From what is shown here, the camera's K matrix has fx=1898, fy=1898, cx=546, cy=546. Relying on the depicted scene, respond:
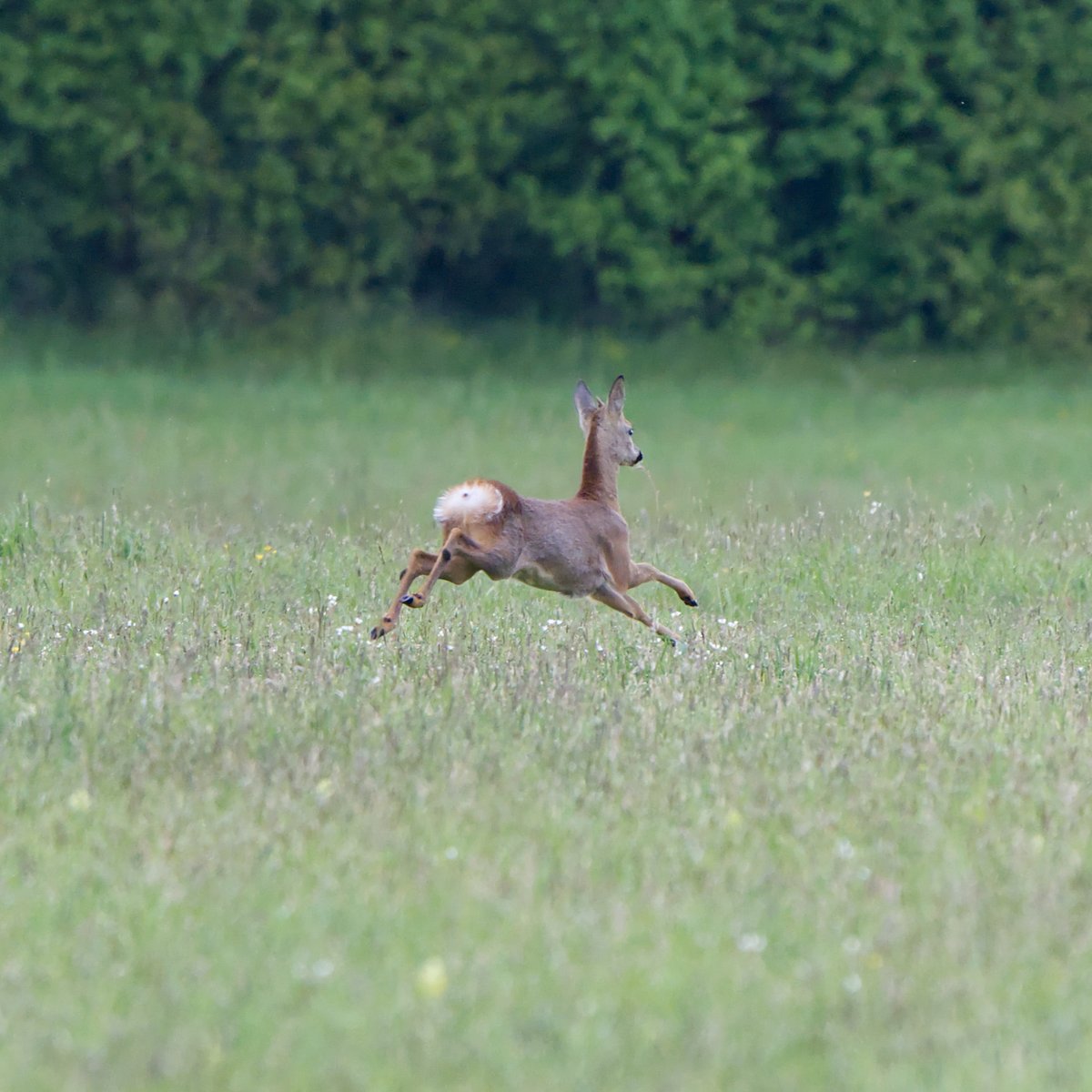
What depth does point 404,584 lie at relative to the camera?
285 inches

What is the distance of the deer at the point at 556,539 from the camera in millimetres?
7289

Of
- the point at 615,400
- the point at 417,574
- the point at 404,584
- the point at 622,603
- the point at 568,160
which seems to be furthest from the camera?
the point at 568,160

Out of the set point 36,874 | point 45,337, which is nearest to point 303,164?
point 45,337

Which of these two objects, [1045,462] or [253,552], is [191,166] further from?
[253,552]

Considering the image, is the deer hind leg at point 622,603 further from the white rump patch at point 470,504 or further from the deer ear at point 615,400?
the deer ear at point 615,400

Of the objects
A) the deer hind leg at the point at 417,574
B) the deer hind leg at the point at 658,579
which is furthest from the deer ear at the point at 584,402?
the deer hind leg at the point at 417,574

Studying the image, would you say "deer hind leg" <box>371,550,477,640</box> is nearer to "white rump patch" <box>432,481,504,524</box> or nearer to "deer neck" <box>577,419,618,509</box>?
"white rump patch" <box>432,481,504,524</box>

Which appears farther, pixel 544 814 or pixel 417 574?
pixel 417 574

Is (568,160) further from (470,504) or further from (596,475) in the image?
(470,504)

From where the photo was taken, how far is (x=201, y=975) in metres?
3.89

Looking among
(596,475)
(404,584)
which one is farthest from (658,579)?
(404,584)

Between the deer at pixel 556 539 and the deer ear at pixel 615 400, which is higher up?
the deer ear at pixel 615 400

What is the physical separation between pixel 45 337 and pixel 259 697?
564 inches

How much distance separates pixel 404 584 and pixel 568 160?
14.3m
